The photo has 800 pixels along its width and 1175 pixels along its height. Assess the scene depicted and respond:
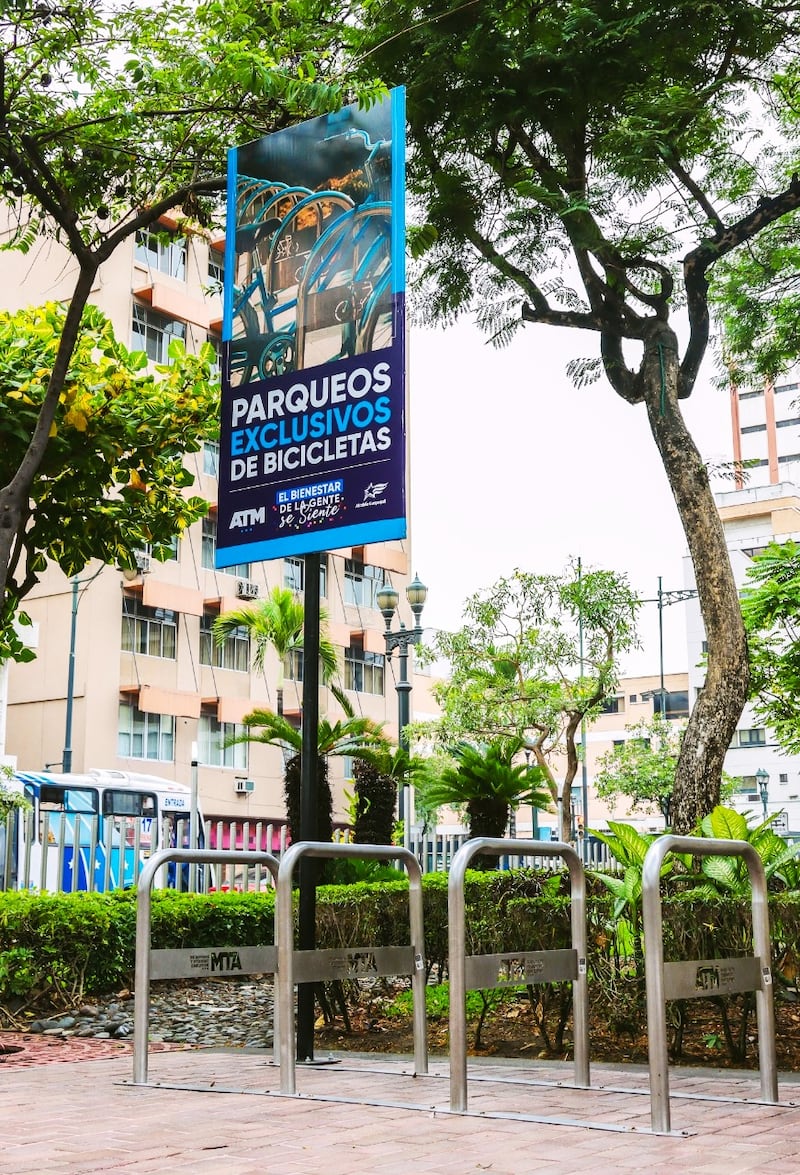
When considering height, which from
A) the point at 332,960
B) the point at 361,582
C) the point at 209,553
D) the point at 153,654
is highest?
the point at 361,582

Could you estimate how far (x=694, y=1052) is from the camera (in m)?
6.77

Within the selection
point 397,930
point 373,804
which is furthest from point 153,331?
point 397,930

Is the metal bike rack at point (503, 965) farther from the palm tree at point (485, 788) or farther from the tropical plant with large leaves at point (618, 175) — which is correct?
the palm tree at point (485, 788)

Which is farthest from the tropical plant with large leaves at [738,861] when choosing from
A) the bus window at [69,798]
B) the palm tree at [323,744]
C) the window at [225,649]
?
the window at [225,649]

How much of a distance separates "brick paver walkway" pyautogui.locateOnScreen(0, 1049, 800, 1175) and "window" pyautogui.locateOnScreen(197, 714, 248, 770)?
1332 inches

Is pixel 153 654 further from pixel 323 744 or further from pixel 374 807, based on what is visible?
pixel 374 807

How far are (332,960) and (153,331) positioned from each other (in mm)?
35635

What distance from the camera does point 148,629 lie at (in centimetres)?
3872

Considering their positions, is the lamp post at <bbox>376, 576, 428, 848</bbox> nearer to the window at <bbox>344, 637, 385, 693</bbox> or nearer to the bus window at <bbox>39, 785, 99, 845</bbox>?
the bus window at <bbox>39, 785, 99, 845</bbox>

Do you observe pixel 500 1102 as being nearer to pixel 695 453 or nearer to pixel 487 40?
pixel 695 453

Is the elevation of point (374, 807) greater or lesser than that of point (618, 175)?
lesser

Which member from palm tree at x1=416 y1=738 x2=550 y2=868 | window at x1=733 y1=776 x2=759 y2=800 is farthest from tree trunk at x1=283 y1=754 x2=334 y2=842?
window at x1=733 y1=776 x2=759 y2=800

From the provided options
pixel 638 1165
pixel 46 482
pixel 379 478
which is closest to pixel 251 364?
pixel 379 478

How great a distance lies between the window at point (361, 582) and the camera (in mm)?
46156
